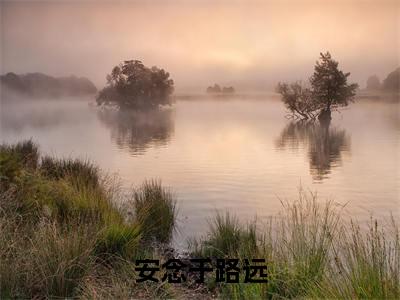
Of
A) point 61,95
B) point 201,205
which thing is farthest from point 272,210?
point 61,95

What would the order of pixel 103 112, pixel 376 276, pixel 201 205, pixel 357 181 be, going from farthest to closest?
pixel 103 112 → pixel 357 181 → pixel 201 205 → pixel 376 276

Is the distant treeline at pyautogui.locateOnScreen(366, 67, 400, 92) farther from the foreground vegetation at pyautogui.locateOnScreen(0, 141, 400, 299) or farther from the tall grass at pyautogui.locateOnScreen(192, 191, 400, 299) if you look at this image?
the tall grass at pyautogui.locateOnScreen(192, 191, 400, 299)

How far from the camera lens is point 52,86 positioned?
5.51 m

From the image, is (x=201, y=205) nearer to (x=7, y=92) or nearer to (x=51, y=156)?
(x=51, y=156)

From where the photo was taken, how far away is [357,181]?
5176 mm

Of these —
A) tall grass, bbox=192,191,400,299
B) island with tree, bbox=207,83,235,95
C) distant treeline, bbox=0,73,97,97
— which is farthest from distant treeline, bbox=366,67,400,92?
distant treeline, bbox=0,73,97,97

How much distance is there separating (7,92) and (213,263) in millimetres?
3085

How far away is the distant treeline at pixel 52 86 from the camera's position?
5387 millimetres

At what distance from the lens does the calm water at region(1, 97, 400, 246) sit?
16.6 feet

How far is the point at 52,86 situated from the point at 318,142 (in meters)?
3.19

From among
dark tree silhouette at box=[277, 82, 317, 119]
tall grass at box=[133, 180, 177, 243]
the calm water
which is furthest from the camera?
dark tree silhouette at box=[277, 82, 317, 119]

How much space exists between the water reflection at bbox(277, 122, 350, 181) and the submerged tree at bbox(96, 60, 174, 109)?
1.49 metres

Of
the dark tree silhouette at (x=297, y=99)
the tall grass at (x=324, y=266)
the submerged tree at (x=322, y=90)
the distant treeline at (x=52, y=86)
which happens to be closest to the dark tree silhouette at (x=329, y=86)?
the submerged tree at (x=322, y=90)

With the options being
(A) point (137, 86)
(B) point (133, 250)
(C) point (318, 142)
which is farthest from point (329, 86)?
(B) point (133, 250)
